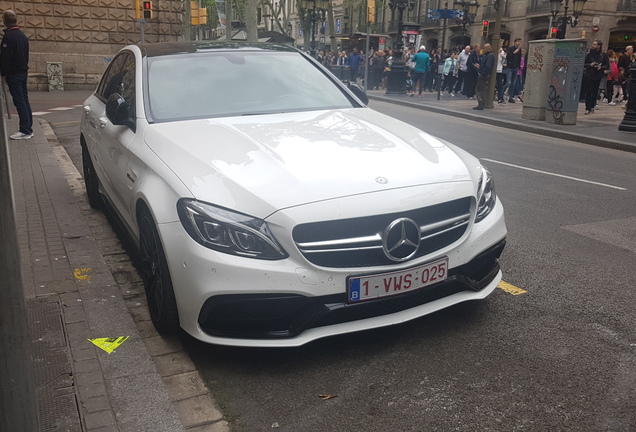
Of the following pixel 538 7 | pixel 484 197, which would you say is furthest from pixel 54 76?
pixel 538 7

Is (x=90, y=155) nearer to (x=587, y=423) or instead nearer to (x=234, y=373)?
(x=234, y=373)

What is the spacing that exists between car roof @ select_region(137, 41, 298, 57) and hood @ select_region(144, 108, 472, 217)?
3.17 feet

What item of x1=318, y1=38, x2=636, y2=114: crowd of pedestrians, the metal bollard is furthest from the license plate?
x1=318, y1=38, x2=636, y2=114: crowd of pedestrians

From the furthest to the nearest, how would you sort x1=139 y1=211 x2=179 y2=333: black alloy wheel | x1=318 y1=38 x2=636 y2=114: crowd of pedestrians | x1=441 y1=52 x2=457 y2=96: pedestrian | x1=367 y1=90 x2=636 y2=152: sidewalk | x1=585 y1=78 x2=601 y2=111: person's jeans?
x1=441 y1=52 x2=457 y2=96: pedestrian → x1=318 y1=38 x2=636 y2=114: crowd of pedestrians → x1=585 y1=78 x2=601 y2=111: person's jeans → x1=367 y1=90 x2=636 y2=152: sidewalk → x1=139 y1=211 x2=179 y2=333: black alloy wheel

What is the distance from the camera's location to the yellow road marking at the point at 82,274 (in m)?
4.29

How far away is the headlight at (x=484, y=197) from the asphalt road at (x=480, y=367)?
636mm

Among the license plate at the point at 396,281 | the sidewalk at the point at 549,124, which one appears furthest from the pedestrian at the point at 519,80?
the license plate at the point at 396,281

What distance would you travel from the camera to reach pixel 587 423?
106 inches

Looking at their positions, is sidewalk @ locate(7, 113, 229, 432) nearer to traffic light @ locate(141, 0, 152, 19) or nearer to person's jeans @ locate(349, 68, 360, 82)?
traffic light @ locate(141, 0, 152, 19)

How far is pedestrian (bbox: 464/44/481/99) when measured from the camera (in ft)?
65.7

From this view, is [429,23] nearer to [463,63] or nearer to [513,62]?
[463,63]

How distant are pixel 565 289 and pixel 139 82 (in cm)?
320

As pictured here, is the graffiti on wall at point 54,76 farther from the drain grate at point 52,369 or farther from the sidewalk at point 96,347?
the drain grate at point 52,369

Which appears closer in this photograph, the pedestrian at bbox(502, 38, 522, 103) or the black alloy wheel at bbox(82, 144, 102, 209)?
the black alloy wheel at bbox(82, 144, 102, 209)
